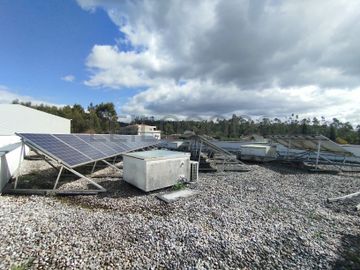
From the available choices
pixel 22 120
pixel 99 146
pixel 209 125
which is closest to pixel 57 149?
pixel 99 146

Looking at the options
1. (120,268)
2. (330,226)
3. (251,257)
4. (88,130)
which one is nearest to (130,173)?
(120,268)

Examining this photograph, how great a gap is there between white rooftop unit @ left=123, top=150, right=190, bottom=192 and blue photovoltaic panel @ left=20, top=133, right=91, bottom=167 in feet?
6.12

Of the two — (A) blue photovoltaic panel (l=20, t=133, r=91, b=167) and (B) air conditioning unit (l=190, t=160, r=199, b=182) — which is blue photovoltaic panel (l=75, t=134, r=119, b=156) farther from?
(B) air conditioning unit (l=190, t=160, r=199, b=182)

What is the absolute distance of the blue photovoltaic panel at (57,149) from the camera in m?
6.72

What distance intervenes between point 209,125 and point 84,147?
45.0 meters

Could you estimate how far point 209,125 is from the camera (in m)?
51.9

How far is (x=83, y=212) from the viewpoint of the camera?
17.6 ft

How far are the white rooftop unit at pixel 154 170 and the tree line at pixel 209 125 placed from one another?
32786mm

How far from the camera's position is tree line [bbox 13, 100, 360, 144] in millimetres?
43094

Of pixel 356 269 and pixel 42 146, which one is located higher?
pixel 42 146

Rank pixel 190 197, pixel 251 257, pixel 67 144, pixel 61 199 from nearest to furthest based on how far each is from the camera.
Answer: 1. pixel 251 257
2. pixel 61 199
3. pixel 190 197
4. pixel 67 144

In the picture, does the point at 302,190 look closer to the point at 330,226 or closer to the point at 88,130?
the point at 330,226

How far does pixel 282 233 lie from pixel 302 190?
4646 mm

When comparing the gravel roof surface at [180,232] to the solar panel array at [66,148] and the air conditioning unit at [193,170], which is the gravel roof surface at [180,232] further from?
the air conditioning unit at [193,170]
